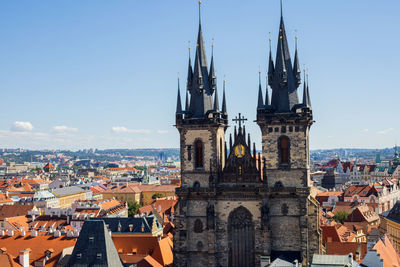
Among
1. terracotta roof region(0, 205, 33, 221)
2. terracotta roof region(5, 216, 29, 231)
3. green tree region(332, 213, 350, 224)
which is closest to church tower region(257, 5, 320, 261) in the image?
terracotta roof region(5, 216, 29, 231)

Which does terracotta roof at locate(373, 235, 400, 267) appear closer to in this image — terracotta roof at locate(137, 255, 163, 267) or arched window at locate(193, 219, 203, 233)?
arched window at locate(193, 219, 203, 233)

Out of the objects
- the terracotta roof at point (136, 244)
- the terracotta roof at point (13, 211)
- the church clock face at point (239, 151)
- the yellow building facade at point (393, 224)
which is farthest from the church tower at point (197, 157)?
the terracotta roof at point (13, 211)

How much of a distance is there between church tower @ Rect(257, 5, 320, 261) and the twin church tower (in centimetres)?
11

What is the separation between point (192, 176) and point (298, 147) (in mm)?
12555

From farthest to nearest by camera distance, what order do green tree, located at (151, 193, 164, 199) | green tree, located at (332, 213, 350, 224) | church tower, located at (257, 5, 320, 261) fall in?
green tree, located at (151, 193, 164, 199), green tree, located at (332, 213, 350, 224), church tower, located at (257, 5, 320, 261)

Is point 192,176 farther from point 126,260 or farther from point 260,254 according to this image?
point 126,260

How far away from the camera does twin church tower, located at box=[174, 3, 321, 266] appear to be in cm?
6172

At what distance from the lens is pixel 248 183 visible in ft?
208

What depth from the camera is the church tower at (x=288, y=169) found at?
61.4 metres

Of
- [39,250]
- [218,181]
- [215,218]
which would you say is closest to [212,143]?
[218,181]

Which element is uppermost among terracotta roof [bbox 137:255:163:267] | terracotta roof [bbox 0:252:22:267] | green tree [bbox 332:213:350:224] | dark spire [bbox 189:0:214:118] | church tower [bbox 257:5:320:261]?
Answer: dark spire [bbox 189:0:214:118]

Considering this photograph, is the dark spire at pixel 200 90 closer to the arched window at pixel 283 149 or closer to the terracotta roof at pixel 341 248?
the arched window at pixel 283 149

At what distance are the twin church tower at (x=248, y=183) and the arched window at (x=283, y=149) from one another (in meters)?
0.11

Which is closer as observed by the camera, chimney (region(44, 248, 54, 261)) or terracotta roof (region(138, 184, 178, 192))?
chimney (region(44, 248, 54, 261))
